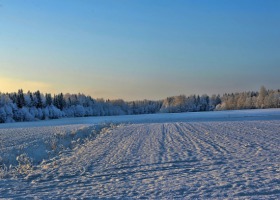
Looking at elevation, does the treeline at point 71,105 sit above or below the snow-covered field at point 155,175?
above

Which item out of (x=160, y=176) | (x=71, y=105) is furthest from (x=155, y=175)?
(x=71, y=105)

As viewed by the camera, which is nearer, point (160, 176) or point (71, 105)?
point (160, 176)

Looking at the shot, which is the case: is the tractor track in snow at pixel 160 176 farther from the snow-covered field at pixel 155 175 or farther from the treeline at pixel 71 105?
the treeline at pixel 71 105

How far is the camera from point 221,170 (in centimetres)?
1241

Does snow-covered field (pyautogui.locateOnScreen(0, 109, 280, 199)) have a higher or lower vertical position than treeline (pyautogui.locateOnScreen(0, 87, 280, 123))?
lower

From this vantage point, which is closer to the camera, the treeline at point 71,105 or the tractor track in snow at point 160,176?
the tractor track in snow at point 160,176

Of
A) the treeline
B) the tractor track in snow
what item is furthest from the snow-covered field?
the treeline

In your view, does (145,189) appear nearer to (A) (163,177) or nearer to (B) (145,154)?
(A) (163,177)

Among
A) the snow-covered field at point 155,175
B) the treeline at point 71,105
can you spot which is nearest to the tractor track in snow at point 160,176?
the snow-covered field at point 155,175

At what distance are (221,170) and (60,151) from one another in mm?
11468

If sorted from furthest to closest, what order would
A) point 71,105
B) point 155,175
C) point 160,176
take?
point 71,105 → point 155,175 → point 160,176

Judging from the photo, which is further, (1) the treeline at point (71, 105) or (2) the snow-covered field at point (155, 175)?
(1) the treeline at point (71, 105)

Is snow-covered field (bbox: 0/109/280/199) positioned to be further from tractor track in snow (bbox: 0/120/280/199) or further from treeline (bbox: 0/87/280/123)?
treeline (bbox: 0/87/280/123)

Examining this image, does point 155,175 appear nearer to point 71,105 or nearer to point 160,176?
point 160,176
